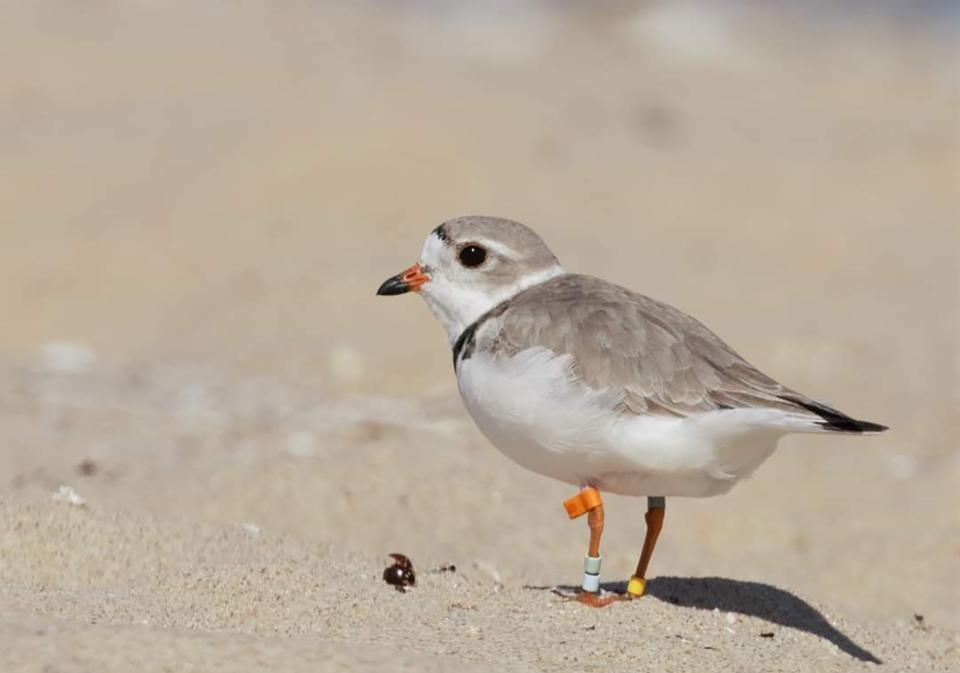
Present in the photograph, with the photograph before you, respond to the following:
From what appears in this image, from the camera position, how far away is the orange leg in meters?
5.36

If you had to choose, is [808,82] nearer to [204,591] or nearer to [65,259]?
[65,259]

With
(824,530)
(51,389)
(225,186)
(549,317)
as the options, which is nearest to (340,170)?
(225,186)

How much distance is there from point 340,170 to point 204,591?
8732 mm

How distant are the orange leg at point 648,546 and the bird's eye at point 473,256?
994mm

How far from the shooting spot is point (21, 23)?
55.0 ft

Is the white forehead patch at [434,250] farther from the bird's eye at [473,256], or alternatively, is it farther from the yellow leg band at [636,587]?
the yellow leg band at [636,587]

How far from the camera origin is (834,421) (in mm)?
4684

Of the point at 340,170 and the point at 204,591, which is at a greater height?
the point at 340,170

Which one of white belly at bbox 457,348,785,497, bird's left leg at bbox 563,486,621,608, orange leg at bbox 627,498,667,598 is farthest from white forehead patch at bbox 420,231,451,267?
orange leg at bbox 627,498,667,598

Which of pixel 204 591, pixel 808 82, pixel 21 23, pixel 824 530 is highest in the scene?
pixel 808 82

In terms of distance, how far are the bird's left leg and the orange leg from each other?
10 cm

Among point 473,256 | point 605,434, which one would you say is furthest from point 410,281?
point 605,434

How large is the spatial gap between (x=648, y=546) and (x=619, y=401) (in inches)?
27.4

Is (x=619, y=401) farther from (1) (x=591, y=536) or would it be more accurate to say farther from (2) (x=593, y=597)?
(2) (x=593, y=597)
